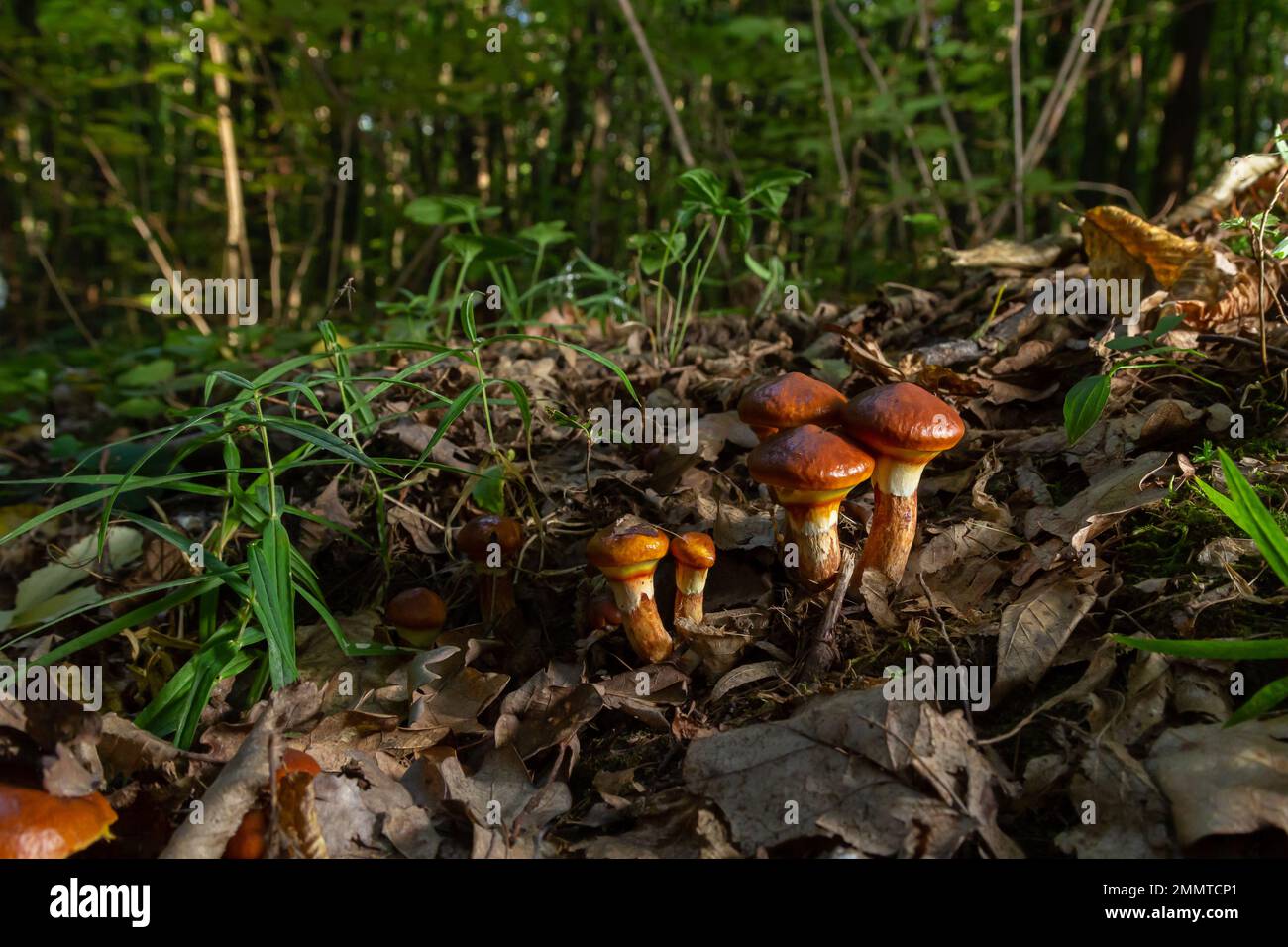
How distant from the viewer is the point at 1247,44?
18.8 metres

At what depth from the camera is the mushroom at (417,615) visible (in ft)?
8.39

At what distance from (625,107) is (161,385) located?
810 centimetres

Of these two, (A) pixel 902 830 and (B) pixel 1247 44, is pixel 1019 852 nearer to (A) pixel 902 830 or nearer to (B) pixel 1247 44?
(A) pixel 902 830

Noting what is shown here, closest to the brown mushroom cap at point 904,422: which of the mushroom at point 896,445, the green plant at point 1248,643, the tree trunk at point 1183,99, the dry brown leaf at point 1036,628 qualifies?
the mushroom at point 896,445

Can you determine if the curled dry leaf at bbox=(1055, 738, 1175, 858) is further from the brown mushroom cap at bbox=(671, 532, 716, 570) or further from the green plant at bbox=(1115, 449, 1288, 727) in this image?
the brown mushroom cap at bbox=(671, 532, 716, 570)

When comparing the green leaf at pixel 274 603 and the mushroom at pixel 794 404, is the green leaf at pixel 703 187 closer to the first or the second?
the mushroom at pixel 794 404

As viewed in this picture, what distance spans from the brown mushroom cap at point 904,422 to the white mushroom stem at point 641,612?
65 cm

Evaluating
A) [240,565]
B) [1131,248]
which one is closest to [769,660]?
[240,565]

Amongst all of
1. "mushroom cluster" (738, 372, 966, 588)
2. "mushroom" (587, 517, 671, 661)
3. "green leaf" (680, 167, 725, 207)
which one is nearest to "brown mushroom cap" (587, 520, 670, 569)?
"mushroom" (587, 517, 671, 661)

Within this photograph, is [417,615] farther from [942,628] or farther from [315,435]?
[942,628]

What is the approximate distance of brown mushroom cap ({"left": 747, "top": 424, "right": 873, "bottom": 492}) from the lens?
198 centimetres

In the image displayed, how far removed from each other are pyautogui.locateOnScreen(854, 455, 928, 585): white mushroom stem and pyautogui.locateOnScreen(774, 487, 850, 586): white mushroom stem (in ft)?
0.31

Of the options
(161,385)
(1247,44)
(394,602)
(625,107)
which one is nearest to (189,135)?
(625,107)
